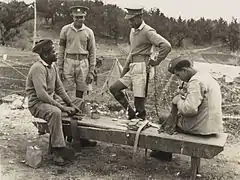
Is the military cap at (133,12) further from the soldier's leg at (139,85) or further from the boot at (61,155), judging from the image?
the boot at (61,155)

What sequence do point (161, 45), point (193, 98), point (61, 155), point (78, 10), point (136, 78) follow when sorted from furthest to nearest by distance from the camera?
point (78, 10) → point (136, 78) → point (161, 45) → point (61, 155) → point (193, 98)

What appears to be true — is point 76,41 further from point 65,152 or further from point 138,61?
point 65,152

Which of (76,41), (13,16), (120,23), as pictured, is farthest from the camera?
(120,23)

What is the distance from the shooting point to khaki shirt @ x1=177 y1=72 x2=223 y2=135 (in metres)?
5.21

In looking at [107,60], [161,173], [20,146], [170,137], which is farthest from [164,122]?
[107,60]

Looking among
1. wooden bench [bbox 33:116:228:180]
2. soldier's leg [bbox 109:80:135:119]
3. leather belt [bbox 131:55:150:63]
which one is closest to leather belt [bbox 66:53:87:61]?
soldier's leg [bbox 109:80:135:119]

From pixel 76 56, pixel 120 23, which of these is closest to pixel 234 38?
pixel 120 23

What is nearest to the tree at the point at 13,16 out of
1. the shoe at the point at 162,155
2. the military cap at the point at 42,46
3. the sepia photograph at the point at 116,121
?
the sepia photograph at the point at 116,121

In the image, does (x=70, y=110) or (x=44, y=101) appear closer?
(x=44, y=101)

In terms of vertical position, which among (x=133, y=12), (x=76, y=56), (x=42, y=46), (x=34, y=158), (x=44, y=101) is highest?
(x=133, y=12)

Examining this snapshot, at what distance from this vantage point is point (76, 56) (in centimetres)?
715

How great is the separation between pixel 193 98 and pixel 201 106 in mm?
214

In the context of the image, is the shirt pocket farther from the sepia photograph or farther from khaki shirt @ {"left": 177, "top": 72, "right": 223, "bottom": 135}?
khaki shirt @ {"left": 177, "top": 72, "right": 223, "bottom": 135}

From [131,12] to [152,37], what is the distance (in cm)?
46
